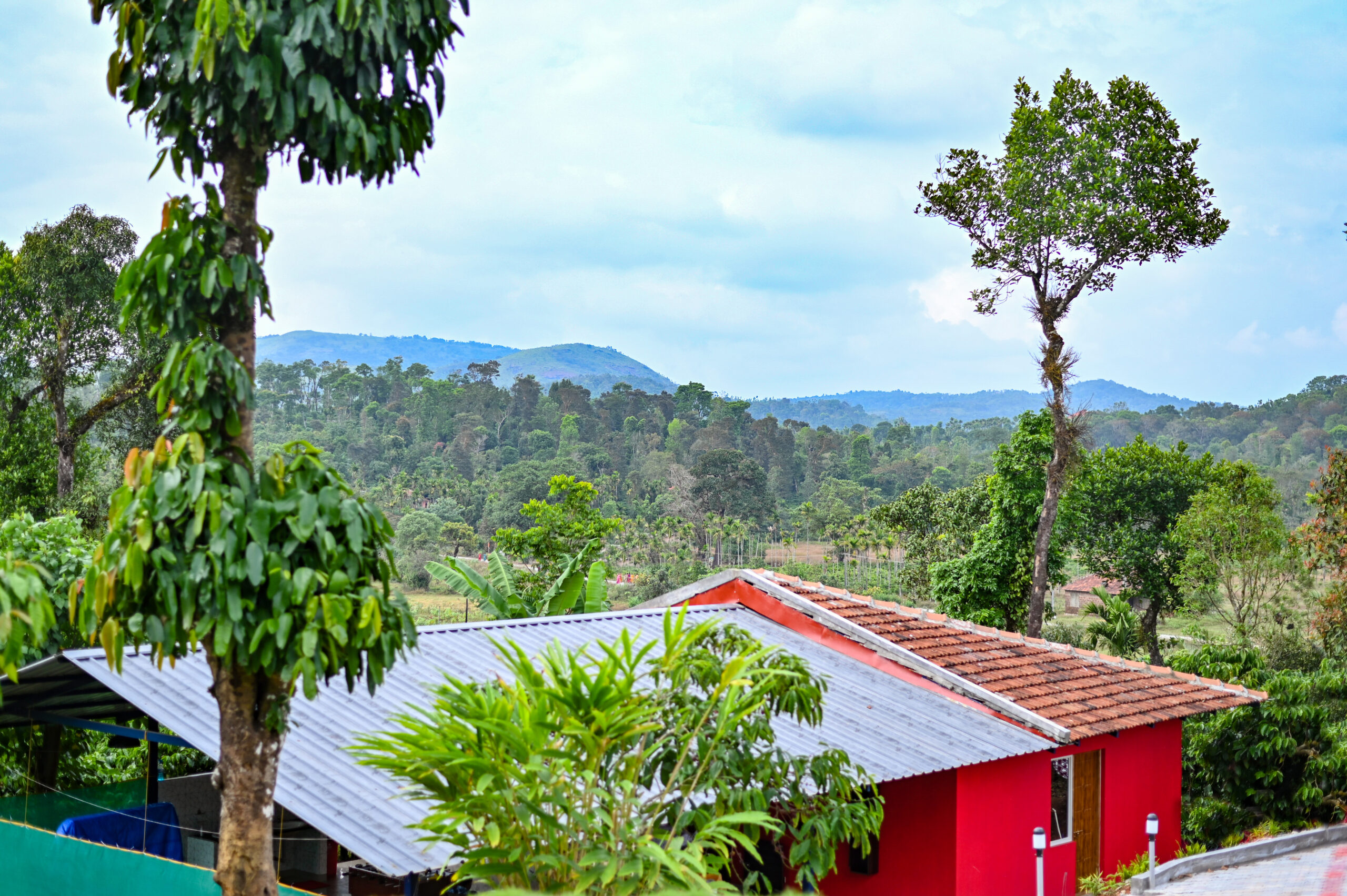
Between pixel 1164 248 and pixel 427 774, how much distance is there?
2492 centimetres

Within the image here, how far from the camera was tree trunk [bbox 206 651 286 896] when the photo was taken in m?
4.62

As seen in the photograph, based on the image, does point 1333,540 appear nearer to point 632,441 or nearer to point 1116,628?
point 1116,628

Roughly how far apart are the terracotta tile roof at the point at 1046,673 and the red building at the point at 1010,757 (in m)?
0.03

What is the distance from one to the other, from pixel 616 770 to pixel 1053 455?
854 inches

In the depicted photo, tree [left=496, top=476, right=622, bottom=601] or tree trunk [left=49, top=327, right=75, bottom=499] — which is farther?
tree trunk [left=49, top=327, right=75, bottom=499]

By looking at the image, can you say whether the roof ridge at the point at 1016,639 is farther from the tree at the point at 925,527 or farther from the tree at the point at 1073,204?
the tree at the point at 925,527

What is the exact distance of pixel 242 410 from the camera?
180 inches

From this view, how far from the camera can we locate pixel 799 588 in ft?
47.2

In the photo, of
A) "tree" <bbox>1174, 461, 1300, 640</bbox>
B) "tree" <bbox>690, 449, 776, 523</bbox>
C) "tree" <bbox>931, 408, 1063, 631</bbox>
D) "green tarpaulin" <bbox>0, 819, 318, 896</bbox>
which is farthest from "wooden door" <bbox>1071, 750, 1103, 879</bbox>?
"tree" <bbox>690, 449, 776, 523</bbox>

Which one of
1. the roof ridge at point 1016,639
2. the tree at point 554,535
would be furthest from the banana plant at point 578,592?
the tree at point 554,535

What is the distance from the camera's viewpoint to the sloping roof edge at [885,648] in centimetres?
1145

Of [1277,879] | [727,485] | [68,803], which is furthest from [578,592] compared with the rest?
[727,485]

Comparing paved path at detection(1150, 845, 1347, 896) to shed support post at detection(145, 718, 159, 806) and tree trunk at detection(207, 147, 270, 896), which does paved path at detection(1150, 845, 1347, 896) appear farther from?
tree trunk at detection(207, 147, 270, 896)

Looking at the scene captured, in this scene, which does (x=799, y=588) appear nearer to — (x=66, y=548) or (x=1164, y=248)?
(x=66, y=548)
